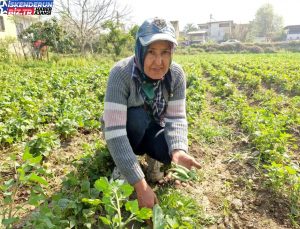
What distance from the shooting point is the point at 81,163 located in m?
2.56

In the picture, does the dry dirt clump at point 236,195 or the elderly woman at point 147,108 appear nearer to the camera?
the elderly woman at point 147,108

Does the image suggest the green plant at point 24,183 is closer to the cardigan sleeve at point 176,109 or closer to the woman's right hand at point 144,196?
the woman's right hand at point 144,196

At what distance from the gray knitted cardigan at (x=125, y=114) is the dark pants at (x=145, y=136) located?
0.09 meters

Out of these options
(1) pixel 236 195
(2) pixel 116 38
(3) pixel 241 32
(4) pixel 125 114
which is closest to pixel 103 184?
(4) pixel 125 114

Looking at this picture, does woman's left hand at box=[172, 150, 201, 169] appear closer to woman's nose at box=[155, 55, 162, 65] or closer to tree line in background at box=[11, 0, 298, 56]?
woman's nose at box=[155, 55, 162, 65]

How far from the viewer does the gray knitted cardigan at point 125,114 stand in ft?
Result: 6.26

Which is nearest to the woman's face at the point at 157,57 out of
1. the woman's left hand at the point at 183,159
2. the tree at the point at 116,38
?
the woman's left hand at the point at 183,159

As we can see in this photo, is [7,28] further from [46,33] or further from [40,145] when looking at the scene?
[40,145]

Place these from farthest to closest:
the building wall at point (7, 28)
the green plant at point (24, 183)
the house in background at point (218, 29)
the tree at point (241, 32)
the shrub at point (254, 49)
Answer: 1. the house in background at point (218, 29)
2. the tree at point (241, 32)
3. the shrub at point (254, 49)
4. the building wall at point (7, 28)
5. the green plant at point (24, 183)

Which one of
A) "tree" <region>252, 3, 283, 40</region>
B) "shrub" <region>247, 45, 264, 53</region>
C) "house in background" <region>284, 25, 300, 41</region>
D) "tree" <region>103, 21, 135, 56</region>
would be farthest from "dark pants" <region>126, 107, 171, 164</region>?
"tree" <region>252, 3, 283, 40</region>

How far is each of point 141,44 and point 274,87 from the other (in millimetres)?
6650

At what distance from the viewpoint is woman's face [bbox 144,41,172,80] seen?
1.93m

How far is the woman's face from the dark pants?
0.43m

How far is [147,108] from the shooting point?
2396 mm
